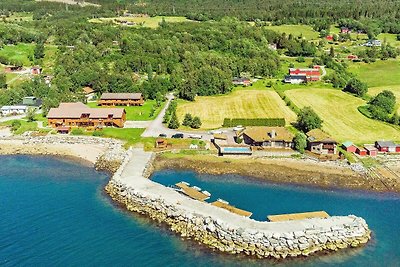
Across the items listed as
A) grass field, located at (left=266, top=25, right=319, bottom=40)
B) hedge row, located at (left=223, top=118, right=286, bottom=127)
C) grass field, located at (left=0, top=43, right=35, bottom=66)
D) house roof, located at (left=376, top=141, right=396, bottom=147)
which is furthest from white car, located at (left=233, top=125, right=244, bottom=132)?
grass field, located at (left=266, top=25, right=319, bottom=40)

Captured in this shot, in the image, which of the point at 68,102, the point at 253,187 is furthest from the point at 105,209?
the point at 68,102

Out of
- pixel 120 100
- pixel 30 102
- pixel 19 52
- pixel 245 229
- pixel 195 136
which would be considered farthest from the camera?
pixel 19 52

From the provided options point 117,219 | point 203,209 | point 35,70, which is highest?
point 35,70

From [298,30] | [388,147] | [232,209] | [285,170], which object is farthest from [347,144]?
[298,30]

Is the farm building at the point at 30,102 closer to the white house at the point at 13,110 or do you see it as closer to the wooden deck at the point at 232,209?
the white house at the point at 13,110

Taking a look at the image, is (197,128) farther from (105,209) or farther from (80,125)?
(105,209)

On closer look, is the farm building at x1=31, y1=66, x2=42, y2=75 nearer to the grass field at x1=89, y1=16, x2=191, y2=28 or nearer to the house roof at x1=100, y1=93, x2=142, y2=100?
the house roof at x1=100, y1=93, x2=142, y2=100

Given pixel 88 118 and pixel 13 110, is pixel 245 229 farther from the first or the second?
pixel 13 110
